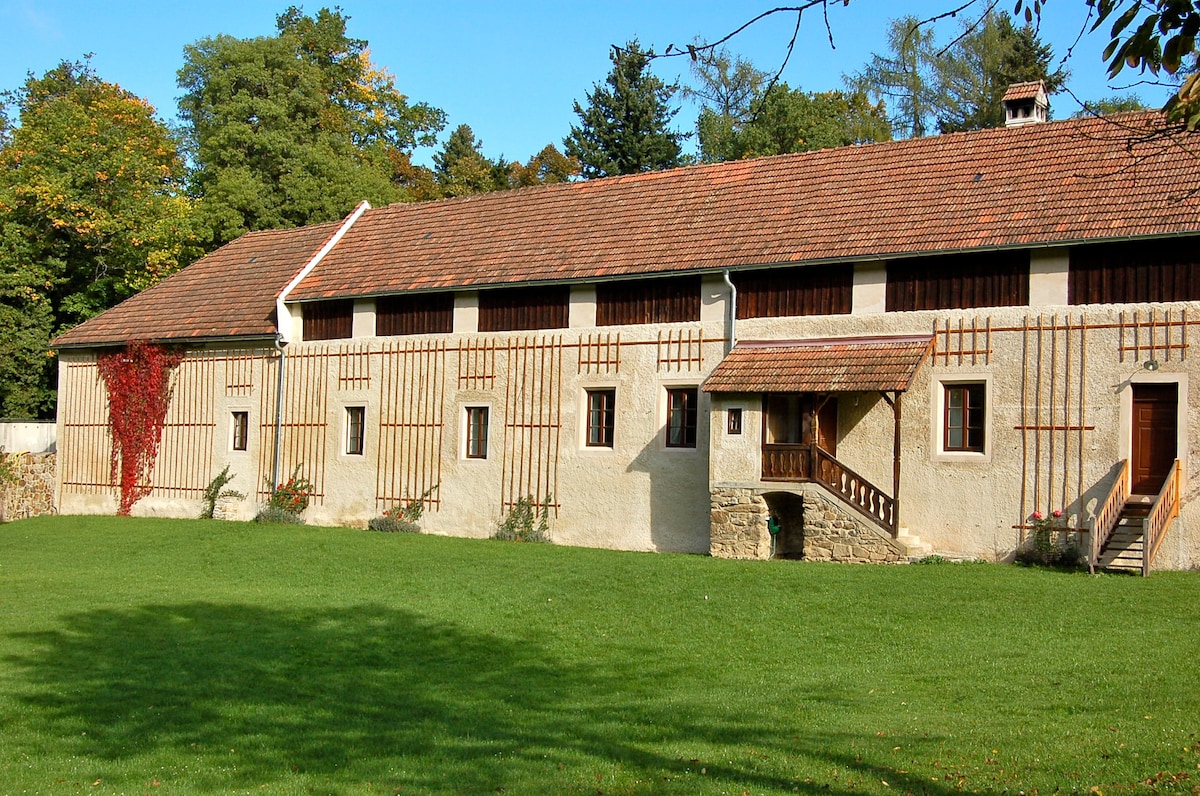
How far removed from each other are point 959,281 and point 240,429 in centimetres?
1759

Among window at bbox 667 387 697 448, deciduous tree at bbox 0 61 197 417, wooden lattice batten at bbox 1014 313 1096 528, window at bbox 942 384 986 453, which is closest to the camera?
wooden lattice batten at bbox 1014 313 1096 528

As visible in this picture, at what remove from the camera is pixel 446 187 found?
2143 inches

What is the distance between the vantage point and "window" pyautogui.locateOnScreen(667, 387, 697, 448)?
23656mm

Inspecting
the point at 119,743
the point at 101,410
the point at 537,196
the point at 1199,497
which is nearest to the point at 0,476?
the point at 101,410

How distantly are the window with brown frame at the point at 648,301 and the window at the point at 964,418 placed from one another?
5.07 metres

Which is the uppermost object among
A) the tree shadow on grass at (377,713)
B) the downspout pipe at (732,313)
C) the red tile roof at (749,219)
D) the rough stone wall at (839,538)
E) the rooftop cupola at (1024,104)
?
the rooftop cupola at (1024,104)

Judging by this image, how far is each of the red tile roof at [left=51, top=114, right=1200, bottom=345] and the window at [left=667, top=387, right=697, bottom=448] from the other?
237 cm

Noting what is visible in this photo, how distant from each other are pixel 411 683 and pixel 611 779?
4209 millimetres

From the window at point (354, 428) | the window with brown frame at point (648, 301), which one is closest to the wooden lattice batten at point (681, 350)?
the window with brown frame at point (648, 301)

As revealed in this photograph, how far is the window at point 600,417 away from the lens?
81.1ft

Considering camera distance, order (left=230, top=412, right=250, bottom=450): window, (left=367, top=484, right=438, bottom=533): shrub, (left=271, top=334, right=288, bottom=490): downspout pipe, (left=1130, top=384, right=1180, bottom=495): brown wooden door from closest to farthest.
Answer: (left=1130, top=384, right=1180, bottom=495): brown wooden door
(left=367, top=484, right=438, bottom=533): shrub
(left=271, top=334, right=288, bottom=490): downspout pipe
(left=230, top=412, right=250, bottom=450): window

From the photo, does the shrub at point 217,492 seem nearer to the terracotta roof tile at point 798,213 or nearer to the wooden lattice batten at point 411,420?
the wooden lattice batten at point 411,420

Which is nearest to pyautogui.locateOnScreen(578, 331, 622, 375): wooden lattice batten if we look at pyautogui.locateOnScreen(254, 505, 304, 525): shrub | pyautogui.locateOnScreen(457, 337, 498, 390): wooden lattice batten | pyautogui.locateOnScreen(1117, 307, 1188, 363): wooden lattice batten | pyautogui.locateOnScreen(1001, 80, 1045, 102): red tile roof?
pyautogui.locateOnScreen(457, 337, 498, 390): wooden lattice batten

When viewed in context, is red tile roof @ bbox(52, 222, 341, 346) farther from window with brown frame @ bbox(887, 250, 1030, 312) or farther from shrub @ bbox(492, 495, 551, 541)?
window with brown frame @ bbox(887, 250, 1030, 312)
